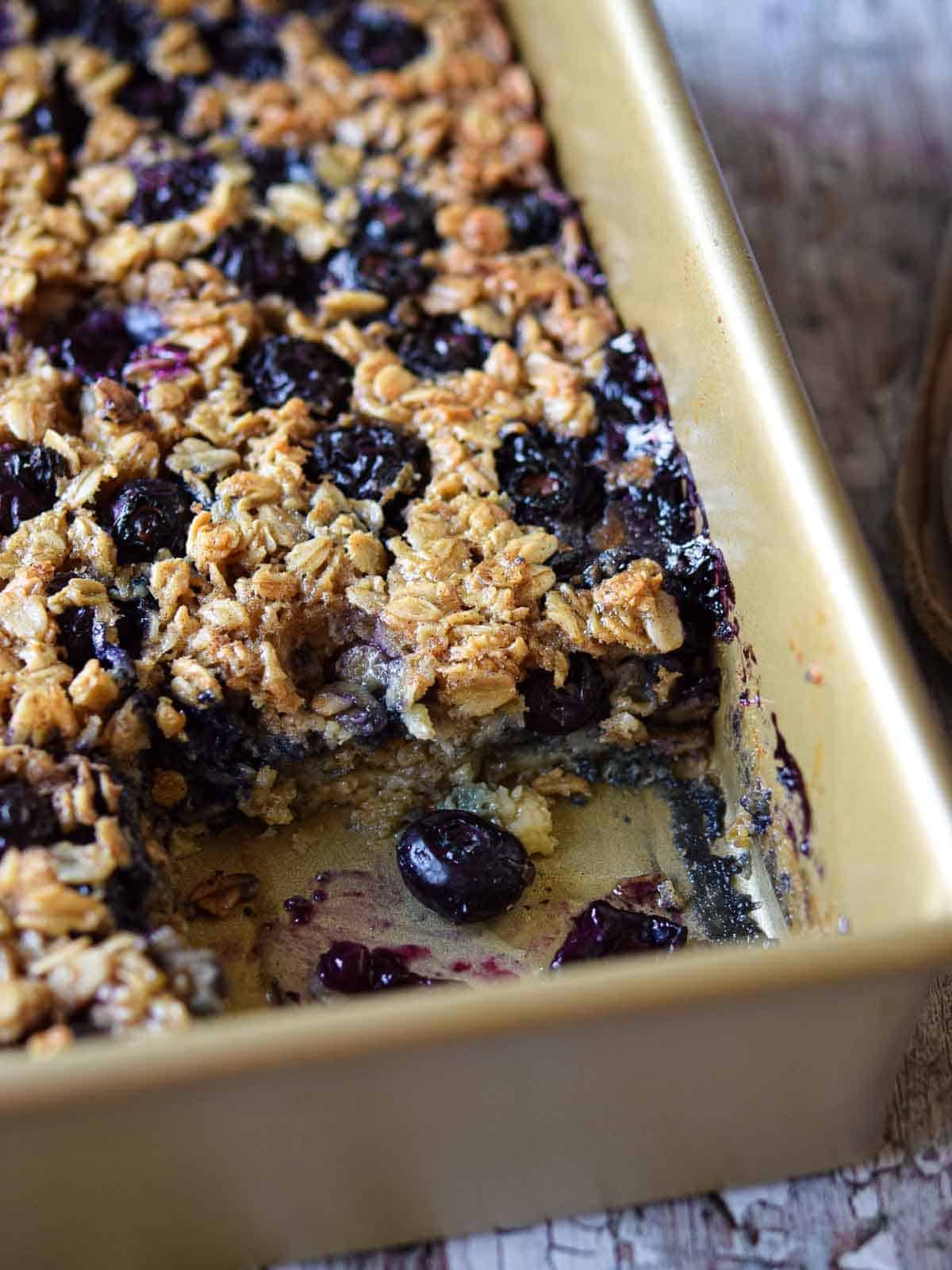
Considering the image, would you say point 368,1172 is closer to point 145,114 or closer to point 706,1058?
point 706,1058

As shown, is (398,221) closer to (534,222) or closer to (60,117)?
(534,222)

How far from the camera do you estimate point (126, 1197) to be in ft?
5.23

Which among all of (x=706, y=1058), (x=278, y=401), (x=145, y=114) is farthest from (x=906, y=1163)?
(x=145, y=114)

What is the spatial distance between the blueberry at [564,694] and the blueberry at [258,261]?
79 cm

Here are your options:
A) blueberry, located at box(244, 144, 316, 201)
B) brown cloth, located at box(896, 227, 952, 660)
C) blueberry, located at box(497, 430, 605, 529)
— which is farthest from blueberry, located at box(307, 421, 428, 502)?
brown cloth, located at box(896, 227, 952, 660)

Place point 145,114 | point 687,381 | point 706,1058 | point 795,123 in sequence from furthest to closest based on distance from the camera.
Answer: point 795,123 < point 145,114 < point 687,381 < point 706,1058

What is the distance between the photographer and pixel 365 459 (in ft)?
6.98

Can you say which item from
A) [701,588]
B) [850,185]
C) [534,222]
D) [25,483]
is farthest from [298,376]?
[850,185]

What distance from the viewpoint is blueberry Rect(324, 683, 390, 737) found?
1991 mm

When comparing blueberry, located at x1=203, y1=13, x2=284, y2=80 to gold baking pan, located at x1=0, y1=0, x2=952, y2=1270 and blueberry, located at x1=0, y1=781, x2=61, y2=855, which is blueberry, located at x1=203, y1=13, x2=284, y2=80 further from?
blueberry, located at x1=0, y1=781, x2=61, y2=855

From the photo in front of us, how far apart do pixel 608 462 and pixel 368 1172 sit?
1.04 metres

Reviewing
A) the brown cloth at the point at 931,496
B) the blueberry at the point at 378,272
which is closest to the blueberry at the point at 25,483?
the blueberry at the point at 378,272

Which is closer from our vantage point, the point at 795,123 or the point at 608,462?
the point at 608,462

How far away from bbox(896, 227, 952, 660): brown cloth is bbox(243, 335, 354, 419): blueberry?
0.91m
